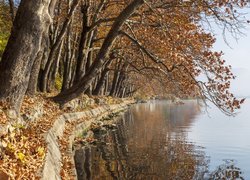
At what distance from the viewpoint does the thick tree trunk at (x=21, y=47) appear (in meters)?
10.5

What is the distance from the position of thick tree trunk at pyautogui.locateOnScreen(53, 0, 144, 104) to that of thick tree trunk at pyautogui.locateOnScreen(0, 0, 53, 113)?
235 inches

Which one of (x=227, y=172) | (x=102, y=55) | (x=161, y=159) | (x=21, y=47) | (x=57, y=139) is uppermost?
(x=102, y=55)

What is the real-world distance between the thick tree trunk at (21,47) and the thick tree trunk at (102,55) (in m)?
5.97

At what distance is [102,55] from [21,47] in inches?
305

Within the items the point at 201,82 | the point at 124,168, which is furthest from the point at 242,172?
the point at 124,168

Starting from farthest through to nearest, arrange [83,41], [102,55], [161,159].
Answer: [83,41] → [102,55] → [161,159]

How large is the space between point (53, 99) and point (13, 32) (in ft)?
33.5

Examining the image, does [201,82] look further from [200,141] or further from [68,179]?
[200,141]

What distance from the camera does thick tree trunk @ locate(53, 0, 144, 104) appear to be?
52.9ft

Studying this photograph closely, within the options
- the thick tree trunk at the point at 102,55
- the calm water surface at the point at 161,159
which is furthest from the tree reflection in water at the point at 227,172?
the thick tree trunk at the point at 102,55

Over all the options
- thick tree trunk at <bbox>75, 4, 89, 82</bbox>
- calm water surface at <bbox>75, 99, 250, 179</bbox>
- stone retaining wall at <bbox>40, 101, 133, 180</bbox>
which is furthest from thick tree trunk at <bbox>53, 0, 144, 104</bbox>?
thick tree trunk at <bbox>75, 4, 89, 82</bbox>

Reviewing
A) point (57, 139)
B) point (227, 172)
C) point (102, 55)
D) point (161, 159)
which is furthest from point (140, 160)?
point (102, 55)

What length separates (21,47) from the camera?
1057 centimetres

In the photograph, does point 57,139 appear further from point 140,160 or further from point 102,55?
point 102,55
